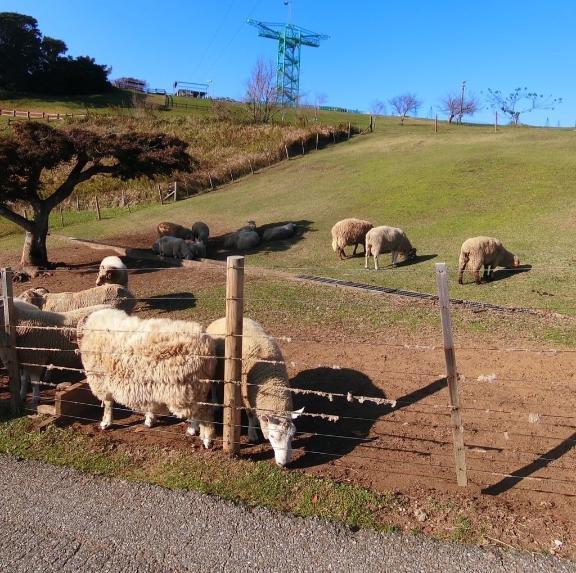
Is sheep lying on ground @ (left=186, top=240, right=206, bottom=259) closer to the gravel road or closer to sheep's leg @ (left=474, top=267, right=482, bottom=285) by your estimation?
sheep's leg @ (left=474, top=267, right=482, bottom=285)

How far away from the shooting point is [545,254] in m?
15.9

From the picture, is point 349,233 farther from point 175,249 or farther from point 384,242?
point 175,249

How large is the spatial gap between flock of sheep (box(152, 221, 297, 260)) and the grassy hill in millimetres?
1319

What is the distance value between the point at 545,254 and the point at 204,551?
15126 mm

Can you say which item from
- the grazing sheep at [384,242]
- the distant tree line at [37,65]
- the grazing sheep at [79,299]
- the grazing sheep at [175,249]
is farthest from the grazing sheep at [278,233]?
the distant tree line at [37,65]

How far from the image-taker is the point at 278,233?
23.2 metres

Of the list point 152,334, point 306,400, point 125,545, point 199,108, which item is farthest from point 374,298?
point 199,108

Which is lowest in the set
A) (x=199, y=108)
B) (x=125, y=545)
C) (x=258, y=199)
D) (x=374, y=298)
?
(x=125, y=545)

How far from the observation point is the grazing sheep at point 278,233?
23.2 metres

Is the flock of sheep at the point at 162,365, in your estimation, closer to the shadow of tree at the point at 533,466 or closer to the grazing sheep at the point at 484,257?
the shadow of tree at the point at 533,466

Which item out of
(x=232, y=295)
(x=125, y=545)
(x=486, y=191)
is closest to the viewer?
(x=125, y=545)

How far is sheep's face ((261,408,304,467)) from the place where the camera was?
18.1ft

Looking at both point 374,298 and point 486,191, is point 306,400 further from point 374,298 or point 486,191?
point 486,191

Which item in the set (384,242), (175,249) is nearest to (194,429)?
(384,242)
